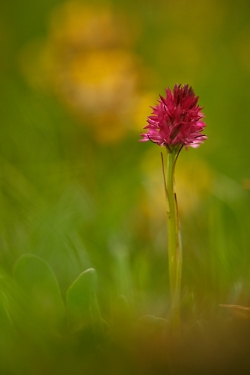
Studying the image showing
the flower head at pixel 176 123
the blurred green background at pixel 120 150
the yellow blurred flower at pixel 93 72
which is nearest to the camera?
the flower head at pixel 176 123

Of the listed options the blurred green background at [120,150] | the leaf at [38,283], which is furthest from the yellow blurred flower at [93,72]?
the leaf at [38,283]

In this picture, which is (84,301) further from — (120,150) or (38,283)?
(120,150)

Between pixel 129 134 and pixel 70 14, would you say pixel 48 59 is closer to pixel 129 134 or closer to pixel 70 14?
pixel 70 14

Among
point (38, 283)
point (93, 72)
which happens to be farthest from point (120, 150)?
point (38, 283)

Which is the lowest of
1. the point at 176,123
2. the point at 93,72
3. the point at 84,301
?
the point at 84,301

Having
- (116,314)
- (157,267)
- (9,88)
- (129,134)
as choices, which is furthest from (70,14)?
(116,314)

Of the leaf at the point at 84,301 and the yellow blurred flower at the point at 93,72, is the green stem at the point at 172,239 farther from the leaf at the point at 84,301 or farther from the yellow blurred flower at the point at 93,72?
the yellow blurred flower at the point at 93,72
